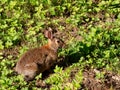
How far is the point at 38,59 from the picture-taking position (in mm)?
7332

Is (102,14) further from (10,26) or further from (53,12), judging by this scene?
(10,26)

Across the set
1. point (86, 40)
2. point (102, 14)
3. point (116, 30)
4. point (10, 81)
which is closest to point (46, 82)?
point (10, 81)

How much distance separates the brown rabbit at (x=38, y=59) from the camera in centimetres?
714

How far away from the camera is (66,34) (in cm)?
862

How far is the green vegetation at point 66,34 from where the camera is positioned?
7082 millimetres

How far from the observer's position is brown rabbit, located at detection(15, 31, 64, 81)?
7.14 m

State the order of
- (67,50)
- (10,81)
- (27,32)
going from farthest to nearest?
(27,32)
(67,50)
(10,81)

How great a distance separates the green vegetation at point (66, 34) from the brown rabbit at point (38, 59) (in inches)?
5.6

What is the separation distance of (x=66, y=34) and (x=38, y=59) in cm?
145

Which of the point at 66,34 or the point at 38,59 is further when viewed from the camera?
the point at 66,34

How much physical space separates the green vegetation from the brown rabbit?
14cm

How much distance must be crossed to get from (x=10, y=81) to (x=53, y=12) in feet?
8.54

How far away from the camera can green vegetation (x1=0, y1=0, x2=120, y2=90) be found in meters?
7.08

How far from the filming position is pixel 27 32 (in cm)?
871
